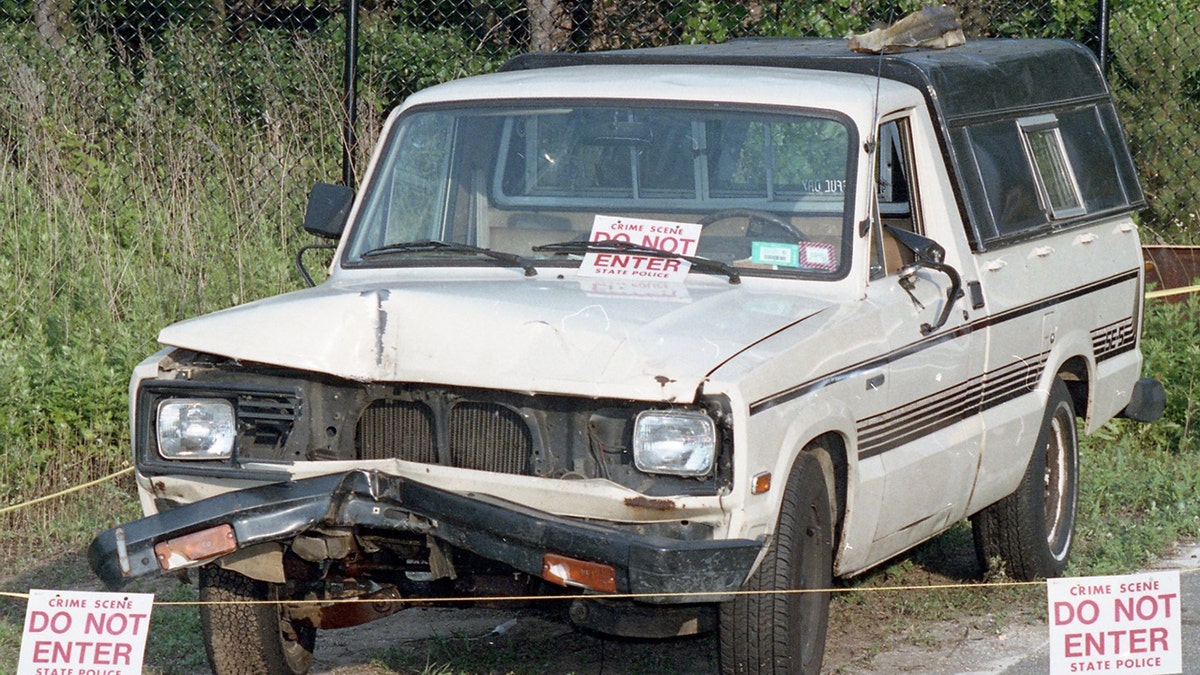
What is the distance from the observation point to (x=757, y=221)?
5.25 metres

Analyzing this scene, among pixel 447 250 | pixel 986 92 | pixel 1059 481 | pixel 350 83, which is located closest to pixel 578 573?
pixel 447 250

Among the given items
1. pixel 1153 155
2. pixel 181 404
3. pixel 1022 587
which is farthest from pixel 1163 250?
→ pixel 181 404

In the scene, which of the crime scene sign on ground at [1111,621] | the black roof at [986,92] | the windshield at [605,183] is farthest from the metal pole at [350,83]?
the crime scene sign on ground at [1111,621]

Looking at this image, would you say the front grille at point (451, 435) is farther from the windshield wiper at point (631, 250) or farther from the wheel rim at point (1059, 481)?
the wheel rim at point (1059, 481)

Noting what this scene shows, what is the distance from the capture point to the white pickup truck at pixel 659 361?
418 cm

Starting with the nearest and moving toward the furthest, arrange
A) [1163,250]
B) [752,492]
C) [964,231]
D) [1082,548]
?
[752,492] < [964,231] < [1082,548] < [1163,250]

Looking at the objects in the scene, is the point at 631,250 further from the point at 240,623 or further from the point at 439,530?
the point at 240,623

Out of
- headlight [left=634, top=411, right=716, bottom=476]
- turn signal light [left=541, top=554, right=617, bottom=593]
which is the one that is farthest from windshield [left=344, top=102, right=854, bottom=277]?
turn signal light [left=541, top=554, right=617, bottom=593]

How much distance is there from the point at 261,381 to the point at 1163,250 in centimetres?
668

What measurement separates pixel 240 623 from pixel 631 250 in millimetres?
1577

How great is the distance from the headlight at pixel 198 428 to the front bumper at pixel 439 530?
0.71ft

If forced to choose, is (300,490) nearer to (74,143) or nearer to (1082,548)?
(1082,548)

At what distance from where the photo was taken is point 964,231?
19.0ft

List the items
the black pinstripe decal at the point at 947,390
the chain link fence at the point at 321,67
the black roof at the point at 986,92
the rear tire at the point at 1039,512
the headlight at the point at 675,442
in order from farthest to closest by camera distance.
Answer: the chain link fence at the point at 321,67 < the rear tire at the point at 1039,512 < the black roof at the point at 986,92 < the black pinstripe decal at the point at 947,390 < the headlight at the point at 675,442
